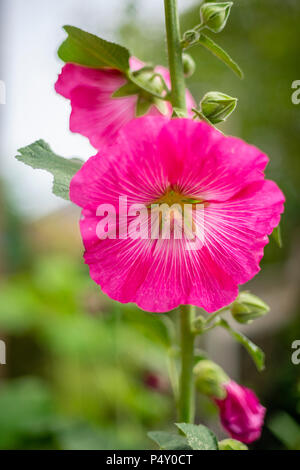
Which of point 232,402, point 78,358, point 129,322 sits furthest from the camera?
point 78,358

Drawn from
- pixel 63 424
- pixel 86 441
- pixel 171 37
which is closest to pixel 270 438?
pixel 86 441

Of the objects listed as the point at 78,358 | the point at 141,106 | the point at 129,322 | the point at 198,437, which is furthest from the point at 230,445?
the point at 78,358

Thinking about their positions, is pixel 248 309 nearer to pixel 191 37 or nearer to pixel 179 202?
pixel 179 202

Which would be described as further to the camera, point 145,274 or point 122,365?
point 122,365

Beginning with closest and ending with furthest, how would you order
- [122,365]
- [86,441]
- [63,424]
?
[86,441], [63,424], [122,365]

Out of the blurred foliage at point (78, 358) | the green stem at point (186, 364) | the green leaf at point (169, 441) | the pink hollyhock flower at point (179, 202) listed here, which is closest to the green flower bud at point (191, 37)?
the pink hollyhock flower at point (179, 202)

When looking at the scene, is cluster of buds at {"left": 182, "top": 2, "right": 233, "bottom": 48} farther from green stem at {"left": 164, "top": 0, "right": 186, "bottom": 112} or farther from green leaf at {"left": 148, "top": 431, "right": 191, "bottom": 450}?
green leaf at {"left": 148, "top": 431, "right": 191, "bottom": 450}

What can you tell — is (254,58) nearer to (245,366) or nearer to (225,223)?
(245,366)
